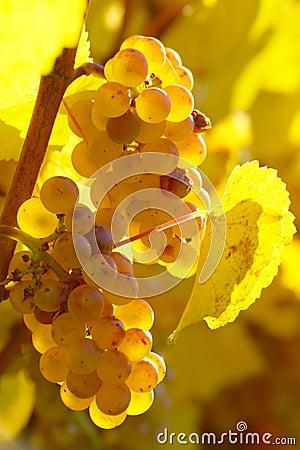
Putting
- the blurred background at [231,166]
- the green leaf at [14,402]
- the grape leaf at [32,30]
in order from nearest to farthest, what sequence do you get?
the grape leaf at [32,30] → the green leaf at [14,402] → the blurred background at [231,166]

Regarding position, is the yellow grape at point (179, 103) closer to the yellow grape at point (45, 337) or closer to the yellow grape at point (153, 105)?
the yellow grape at point (153, 105)

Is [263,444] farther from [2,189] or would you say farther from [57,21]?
[57,21]

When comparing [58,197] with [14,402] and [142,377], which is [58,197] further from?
[14,402]

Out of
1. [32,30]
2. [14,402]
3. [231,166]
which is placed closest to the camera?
[32,30]

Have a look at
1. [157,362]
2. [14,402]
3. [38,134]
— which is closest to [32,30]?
[38,134]

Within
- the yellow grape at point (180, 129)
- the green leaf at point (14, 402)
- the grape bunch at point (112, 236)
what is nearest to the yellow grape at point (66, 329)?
the grape bunch at point (112, 236)
